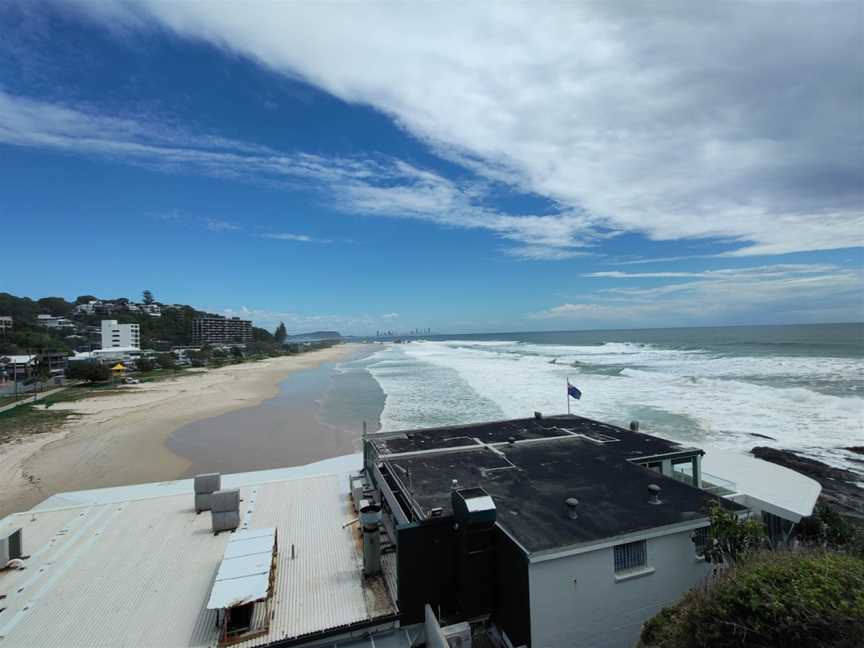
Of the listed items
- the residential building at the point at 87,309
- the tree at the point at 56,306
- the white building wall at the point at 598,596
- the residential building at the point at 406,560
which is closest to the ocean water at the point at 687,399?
the residential building at the point at 406,560

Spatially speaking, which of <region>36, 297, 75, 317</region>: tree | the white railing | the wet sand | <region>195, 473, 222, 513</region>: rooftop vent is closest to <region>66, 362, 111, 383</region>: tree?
the wet sand

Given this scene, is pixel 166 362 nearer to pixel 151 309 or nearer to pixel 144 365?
pixel 144 365

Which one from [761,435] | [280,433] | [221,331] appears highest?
[221,331]

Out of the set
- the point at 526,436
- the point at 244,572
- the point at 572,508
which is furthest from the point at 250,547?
the point at 526,436

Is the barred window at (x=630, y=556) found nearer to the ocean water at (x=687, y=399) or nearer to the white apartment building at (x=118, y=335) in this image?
the ocean water at (x=687, y=399)

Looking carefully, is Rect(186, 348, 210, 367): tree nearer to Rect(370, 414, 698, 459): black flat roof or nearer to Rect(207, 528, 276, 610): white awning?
Rect(370, 414, 698, 459): black flat roof

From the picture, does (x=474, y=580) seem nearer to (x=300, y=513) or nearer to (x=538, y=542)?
(x=538, y=542)
